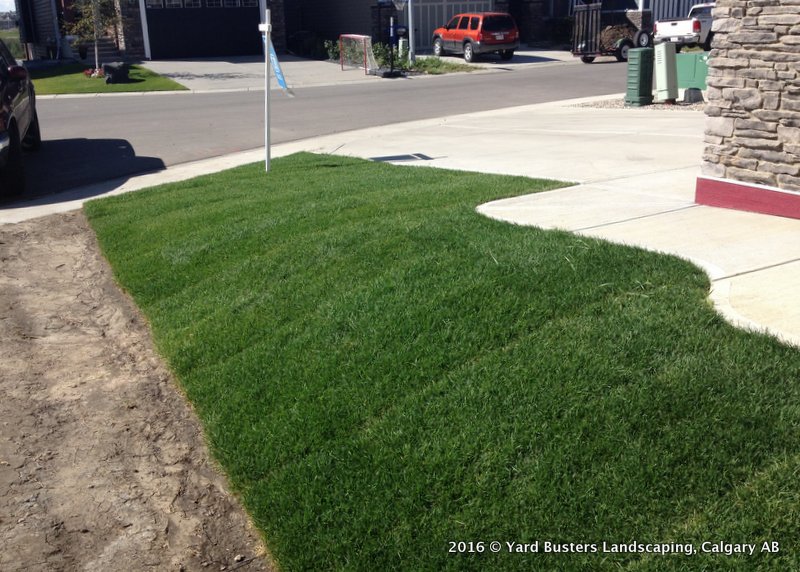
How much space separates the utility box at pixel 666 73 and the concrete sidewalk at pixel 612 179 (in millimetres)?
1083

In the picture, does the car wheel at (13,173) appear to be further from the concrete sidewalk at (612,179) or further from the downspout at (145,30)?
the downspout at (145,30)

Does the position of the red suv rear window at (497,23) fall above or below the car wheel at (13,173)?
above

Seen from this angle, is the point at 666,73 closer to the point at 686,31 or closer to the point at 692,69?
the point at 692,69

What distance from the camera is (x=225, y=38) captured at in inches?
1543

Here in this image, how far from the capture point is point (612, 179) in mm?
9461

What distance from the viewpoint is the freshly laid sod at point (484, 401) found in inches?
141

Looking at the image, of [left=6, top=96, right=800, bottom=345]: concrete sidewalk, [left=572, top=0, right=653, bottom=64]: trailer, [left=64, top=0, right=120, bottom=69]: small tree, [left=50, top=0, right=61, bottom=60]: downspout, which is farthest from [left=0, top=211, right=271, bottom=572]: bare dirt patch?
[left=50, top=0, right=61, bottom=60]: downspout

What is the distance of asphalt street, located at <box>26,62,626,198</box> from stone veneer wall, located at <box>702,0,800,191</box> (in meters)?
5.73

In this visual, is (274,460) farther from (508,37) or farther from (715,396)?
(508,37)

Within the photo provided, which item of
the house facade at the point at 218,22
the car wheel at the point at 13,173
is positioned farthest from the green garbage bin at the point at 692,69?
the house facade at the point at 218,22

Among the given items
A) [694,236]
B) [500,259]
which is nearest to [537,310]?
[500,259]

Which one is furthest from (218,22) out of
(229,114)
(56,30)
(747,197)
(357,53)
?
(747,197)

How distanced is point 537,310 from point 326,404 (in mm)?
1392

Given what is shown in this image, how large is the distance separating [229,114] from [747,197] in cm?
1522
